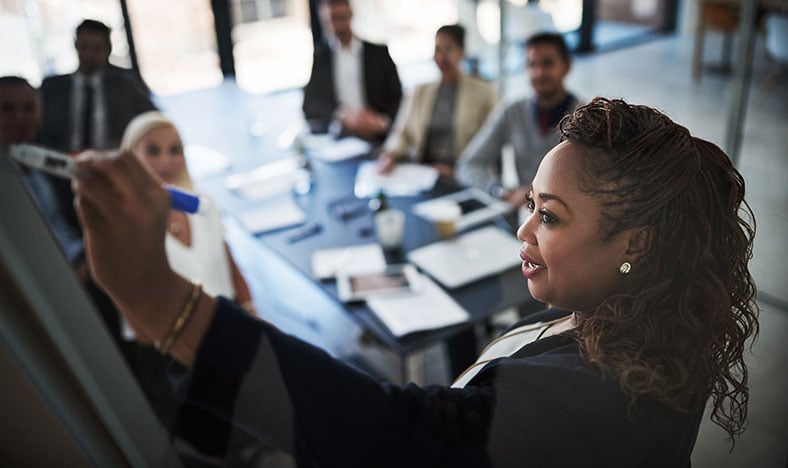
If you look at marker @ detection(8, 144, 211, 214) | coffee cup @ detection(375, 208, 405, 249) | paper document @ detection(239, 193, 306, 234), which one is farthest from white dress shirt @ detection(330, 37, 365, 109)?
marker @ detection(8, 144, 211, 214)

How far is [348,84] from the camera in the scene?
268 cm

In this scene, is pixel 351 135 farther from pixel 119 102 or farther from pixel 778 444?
pixel 778 444

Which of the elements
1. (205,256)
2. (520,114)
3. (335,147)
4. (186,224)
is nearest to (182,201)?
(186,224)

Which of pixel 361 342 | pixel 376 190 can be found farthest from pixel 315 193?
pixel 361 342

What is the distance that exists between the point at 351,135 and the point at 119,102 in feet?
6.64

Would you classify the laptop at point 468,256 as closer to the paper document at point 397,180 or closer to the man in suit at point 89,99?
the paper document at point 397,180

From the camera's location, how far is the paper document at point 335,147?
9.01 ft

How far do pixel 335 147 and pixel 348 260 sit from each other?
881 mm

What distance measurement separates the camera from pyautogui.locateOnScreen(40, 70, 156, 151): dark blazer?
2.72ft

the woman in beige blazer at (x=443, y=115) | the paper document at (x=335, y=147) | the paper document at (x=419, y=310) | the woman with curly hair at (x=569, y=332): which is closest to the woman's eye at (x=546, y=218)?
the woman with curly hair at (x=569, y=332)

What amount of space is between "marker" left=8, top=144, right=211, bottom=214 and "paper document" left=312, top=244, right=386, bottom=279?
1301mm

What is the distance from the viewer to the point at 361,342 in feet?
5.20

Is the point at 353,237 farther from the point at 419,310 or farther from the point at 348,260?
the point at 419,310

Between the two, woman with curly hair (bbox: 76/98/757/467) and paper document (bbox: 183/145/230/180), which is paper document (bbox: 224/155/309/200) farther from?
woman with curly hair (bbox: 76/98/757/467)
